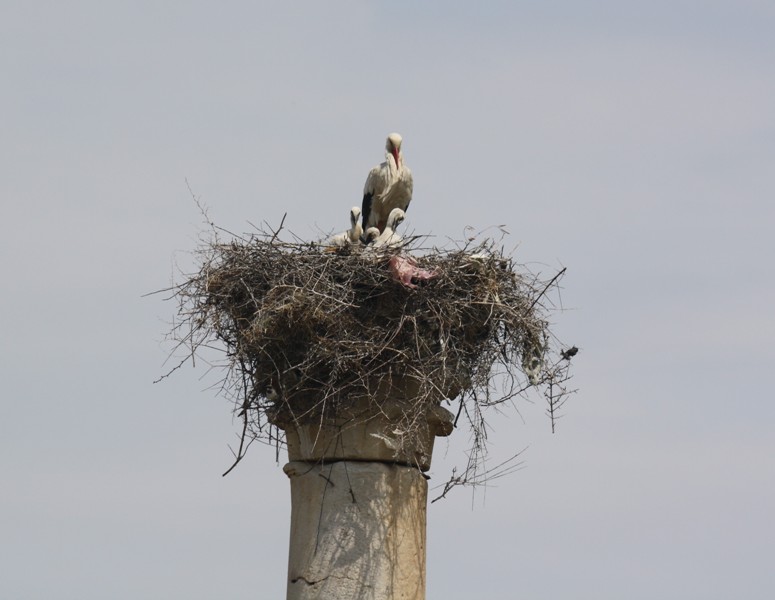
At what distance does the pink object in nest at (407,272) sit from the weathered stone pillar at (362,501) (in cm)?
75

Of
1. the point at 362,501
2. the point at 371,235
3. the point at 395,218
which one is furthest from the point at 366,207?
the point at 362,501

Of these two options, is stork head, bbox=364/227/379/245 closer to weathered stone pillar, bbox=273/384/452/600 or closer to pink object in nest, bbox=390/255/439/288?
A: pink object in nest, bbox=390/255/439/288

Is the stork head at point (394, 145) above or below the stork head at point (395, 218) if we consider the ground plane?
above

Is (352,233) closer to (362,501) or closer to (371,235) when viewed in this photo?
(371,235)

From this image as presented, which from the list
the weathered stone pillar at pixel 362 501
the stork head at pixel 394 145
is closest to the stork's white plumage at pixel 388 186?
the stork head at pixel 394 145

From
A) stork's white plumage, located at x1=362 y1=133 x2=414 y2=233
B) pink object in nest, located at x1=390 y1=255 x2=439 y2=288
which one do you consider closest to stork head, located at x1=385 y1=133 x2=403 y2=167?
stork's white plumage, located at x1=362 y1=133 x2=414 y2=233

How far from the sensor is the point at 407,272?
34.4 feet

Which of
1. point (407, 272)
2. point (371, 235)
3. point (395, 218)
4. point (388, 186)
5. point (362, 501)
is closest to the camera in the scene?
point (362, 501)

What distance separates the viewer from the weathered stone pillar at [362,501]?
Result: 997cm

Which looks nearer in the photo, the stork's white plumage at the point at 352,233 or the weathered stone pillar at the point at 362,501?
the weathered stone pillar at the point at 362,501

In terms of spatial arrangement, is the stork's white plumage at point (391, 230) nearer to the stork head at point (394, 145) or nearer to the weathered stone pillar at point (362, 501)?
the stork head at point (394, 145)

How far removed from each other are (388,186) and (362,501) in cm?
352

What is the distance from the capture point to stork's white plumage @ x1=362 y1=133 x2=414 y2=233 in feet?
42.5

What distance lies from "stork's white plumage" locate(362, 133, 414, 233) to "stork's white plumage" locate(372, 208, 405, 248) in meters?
0.11
